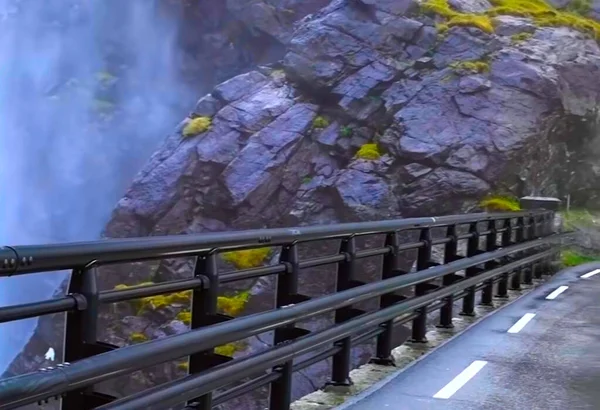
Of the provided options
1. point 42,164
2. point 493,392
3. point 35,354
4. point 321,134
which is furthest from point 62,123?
point 493,392

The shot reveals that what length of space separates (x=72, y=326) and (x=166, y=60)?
2296 inches

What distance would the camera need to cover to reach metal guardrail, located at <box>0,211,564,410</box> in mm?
3248

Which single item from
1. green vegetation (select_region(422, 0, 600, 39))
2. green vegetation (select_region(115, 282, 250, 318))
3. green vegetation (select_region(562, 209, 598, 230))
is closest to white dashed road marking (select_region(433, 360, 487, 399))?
green vegetation (select_region(115, 282, 250, 318))

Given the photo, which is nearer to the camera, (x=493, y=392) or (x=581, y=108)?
(x=493, y=392)

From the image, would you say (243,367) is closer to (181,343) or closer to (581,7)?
(181,343)

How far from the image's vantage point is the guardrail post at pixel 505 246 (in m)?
14.7

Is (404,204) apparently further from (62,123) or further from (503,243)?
(62,123)

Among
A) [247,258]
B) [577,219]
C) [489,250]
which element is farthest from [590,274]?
[247,258]

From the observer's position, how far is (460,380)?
8.01 m

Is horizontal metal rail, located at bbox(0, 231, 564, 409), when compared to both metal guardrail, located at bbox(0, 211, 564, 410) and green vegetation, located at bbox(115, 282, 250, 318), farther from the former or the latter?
green vegetation, located at bbox(115, 282, 250, 318)

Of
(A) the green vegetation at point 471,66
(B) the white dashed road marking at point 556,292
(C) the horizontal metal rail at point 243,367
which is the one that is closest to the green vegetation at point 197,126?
(A) the green vegetation at point 471,66

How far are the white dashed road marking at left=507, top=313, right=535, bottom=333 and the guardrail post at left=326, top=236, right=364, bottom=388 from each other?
4835 mm

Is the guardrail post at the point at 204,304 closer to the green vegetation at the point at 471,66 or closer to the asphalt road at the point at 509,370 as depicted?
the asphalt road at the point at 509,370

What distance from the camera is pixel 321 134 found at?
106 ft
